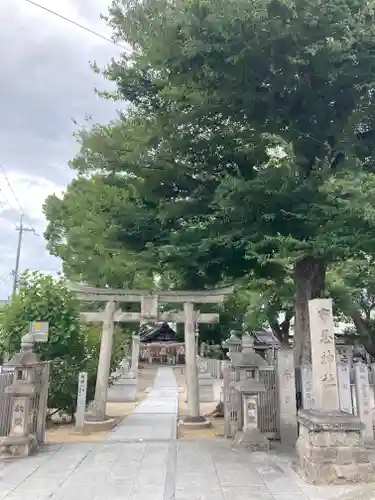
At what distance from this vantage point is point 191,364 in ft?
37.7

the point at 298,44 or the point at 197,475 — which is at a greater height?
the point at 298,44

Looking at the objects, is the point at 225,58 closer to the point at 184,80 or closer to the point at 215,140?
the point at 184,80

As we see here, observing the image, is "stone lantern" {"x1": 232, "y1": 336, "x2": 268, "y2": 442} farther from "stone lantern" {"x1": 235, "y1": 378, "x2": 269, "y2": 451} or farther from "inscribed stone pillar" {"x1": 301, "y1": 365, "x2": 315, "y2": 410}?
"inscribed stone pillar" {"x1": 301, "y1": 365, "x2": 315, "y2": 410}

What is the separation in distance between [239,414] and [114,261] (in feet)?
27.9

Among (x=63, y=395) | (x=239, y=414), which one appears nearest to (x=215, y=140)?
(x=239, y=414)

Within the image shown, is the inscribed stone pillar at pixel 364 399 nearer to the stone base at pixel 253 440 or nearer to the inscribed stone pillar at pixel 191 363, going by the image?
the stone base at pixel 253 440

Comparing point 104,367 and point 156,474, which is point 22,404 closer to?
point 156,474

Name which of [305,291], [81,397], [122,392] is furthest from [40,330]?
[122,392]

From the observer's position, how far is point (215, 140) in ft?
29.9

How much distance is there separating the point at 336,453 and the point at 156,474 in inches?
104

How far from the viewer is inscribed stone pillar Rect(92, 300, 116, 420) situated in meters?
10.9

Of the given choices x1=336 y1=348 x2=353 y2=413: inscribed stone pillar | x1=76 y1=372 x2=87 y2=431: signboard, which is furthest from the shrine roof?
x1=336 y1=348 x2=353 y2=413: inscribed stone pillar

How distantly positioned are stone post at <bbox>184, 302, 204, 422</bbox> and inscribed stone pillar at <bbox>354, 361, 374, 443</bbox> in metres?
4.33

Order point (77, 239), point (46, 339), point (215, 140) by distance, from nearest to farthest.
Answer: point (215, 140) → point (46, 339) → point (77, 239)
